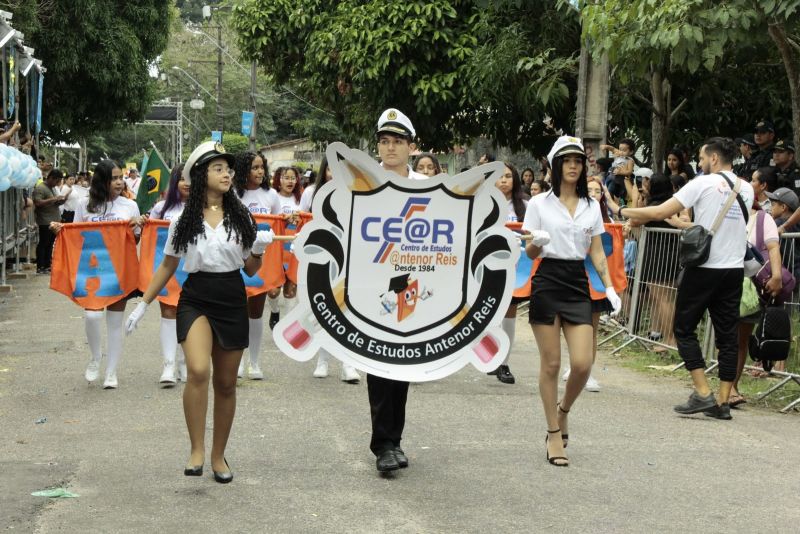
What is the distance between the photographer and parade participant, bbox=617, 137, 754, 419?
9141 millimetres

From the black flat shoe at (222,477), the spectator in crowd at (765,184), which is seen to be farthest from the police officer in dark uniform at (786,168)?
the black flat shoe at (222,477)

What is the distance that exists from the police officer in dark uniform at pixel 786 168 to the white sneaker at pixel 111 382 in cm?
705

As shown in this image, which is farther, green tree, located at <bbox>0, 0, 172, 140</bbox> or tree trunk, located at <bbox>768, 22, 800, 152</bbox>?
green tree, located at <bbox>0, 0, 172, 140</bbox>

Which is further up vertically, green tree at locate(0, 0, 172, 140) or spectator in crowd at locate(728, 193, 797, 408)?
green tree at locate(0, 0, 172, 140)

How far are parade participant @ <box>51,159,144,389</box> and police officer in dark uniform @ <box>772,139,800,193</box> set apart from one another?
6642 mm

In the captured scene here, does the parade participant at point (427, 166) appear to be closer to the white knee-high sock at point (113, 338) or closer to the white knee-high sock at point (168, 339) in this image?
the white knee-high sock at point (168, 339)

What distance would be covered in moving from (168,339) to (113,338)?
483 millimetres

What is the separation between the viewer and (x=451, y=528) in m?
5.90

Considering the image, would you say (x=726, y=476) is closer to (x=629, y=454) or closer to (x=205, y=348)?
(x=629, y=454)

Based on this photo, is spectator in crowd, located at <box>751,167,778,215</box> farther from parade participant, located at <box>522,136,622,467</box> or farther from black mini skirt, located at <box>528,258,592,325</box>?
black mini skirt, located at <box>528,258,592,325</box>

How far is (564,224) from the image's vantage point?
24.7ft

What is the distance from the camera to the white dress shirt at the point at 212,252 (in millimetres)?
6781

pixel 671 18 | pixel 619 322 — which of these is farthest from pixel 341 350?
pixel 619 322

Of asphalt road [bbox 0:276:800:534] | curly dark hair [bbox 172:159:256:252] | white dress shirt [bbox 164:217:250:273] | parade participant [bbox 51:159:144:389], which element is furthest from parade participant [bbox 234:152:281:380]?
white dress shirt [bbox 164:217:250:273]
